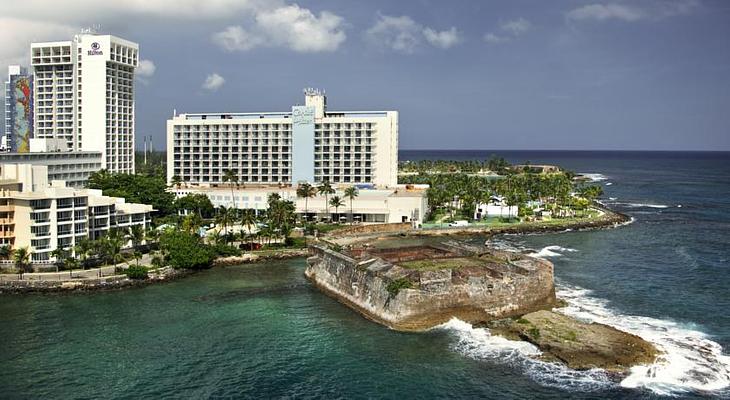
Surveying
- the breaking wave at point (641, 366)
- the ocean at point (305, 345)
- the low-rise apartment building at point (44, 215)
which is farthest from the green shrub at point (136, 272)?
the breaking wave at point (641, 366)

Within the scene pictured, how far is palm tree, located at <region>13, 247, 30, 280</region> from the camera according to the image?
247 ft

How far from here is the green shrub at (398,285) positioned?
59812 millimetres

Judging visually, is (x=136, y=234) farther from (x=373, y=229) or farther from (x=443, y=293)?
(x=443, y=293)

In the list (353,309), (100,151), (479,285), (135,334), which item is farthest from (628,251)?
(100,151)

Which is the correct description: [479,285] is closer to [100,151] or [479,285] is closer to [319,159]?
[319,159]

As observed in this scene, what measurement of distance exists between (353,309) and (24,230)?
44344 millimetres

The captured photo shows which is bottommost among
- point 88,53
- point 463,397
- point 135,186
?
point 463,397

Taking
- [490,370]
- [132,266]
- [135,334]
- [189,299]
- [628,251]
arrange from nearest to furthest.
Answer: [490,370] → [135,334] → [189,299] → [132,266] → [628,251]

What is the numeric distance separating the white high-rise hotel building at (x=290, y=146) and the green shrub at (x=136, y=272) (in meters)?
74.6

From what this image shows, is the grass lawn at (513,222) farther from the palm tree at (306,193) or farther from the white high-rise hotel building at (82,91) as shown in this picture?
the white high-rise hotel building at (82,91)

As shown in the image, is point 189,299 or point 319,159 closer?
point 189,299

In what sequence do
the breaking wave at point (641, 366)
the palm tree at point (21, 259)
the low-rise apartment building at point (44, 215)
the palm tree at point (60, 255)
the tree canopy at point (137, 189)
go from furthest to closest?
the tree canopy at point (137, 189) → the low-rise apartment building at point (44, 215) → the palm tree at point (60, 255) → the palm tree at point (21, 259) → the breaking wave at point (641, 366)

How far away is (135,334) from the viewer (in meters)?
57.5

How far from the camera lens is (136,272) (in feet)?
253
